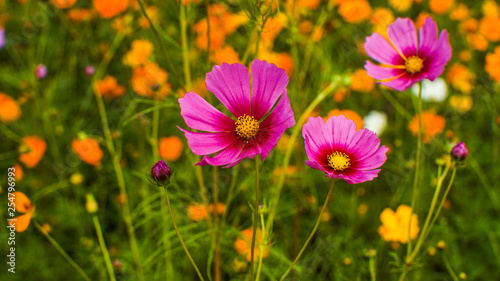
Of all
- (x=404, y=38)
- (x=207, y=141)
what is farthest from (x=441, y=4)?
(x=207, y=141)

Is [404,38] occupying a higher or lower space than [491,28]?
lower

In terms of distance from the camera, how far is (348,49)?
1.38 meters

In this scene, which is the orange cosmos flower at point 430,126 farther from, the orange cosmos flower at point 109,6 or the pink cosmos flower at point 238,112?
the orange cosmos flower at point 109,6

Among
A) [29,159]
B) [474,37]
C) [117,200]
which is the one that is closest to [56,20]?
[29,159]

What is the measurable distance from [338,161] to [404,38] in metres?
0.27

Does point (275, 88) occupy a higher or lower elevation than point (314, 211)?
lower

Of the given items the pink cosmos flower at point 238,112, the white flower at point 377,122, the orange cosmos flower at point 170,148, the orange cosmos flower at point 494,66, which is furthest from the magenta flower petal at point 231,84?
the orange cosmos flower at point 494,66

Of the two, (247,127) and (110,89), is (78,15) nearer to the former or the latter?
(110,89)

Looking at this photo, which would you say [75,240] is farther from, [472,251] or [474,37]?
[474,37]

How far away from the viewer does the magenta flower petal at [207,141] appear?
0.42 m

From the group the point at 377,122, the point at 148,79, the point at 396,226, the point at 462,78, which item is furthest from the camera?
the point at 462,78

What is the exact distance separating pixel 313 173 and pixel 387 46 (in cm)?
43

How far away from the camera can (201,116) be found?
17.9 inches

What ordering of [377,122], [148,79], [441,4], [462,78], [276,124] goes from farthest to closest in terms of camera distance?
[441,4] < [462,78] < [377,122] < [148,79] < [276,124]
